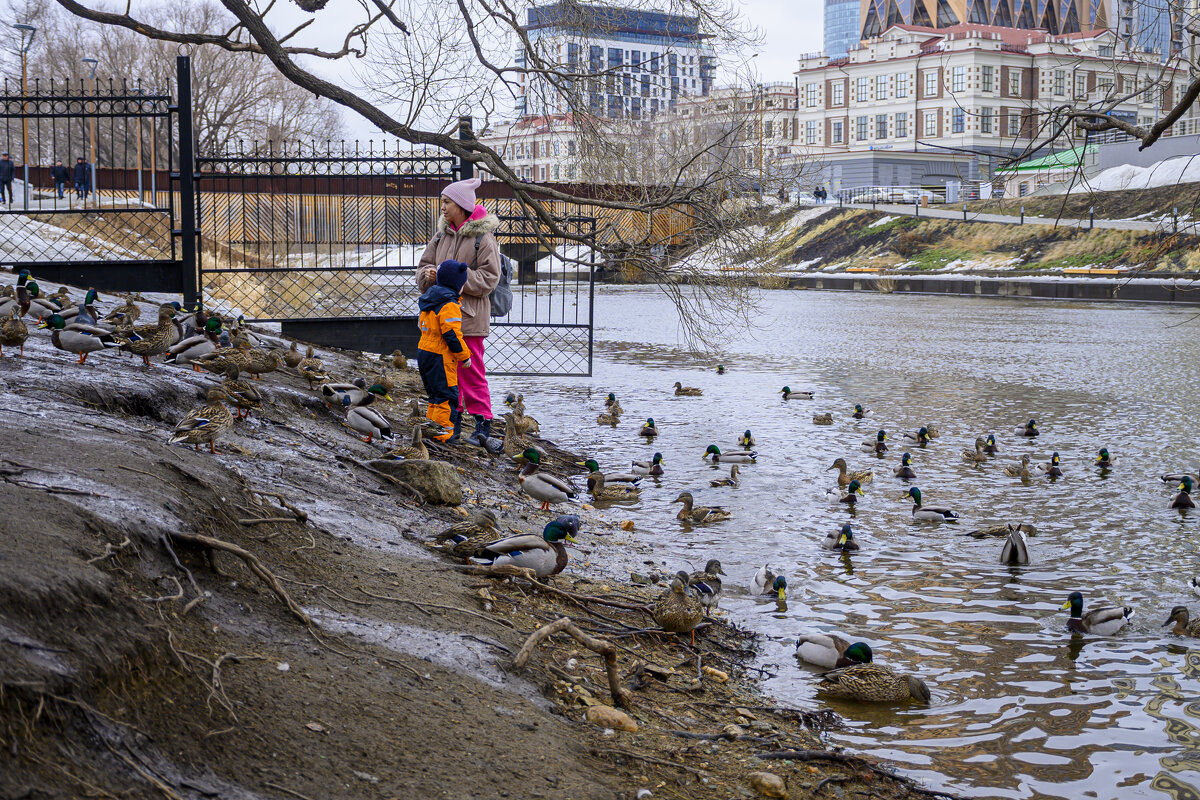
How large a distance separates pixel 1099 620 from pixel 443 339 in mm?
5425

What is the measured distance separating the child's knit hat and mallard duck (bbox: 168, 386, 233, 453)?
2.83m

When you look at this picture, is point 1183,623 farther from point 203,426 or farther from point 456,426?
point 203,426

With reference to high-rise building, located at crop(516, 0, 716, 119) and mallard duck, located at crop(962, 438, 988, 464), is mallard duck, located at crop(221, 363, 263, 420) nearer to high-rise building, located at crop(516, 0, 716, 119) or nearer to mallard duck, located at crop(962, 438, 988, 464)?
high-rise building, located at crop(516, 0, 716, 119)

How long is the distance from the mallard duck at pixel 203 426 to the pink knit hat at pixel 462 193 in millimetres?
3329

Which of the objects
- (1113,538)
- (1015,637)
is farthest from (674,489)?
(1015,637)

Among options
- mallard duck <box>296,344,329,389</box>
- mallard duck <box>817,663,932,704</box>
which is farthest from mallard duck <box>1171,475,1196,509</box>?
mallard duck <box>296,344,329,389</box>

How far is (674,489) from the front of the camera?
439 inches

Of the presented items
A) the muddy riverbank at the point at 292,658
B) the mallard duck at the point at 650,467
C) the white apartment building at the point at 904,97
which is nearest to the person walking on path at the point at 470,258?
the mallard duck at the point at 650,467

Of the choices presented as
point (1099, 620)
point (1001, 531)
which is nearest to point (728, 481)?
point (1001, 531)

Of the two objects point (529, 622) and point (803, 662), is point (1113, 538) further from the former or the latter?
point (529, 622)

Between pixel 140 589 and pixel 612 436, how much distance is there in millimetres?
10124

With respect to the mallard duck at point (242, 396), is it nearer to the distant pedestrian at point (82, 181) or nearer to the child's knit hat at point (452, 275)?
the child's knit hat at point (452, 275)

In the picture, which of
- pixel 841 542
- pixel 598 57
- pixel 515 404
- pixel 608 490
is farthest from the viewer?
pixel 515 404

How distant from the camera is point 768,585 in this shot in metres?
7.43
